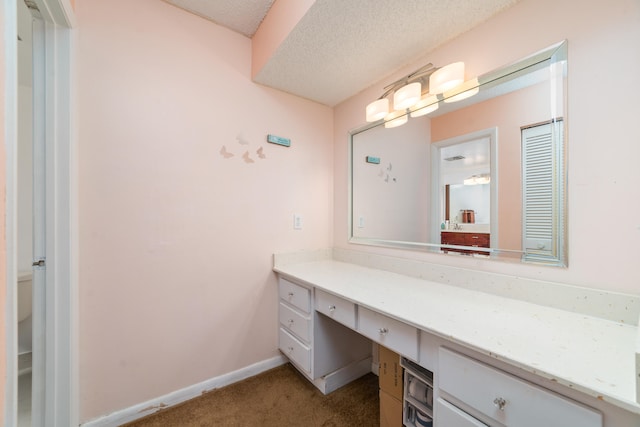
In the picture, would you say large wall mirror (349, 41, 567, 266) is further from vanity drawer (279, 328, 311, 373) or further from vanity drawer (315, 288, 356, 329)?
vanity drawer (279, 328, 311, 373)

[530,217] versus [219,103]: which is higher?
[219,103]

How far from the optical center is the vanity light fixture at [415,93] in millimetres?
1331

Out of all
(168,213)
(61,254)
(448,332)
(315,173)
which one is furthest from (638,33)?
(61,254)

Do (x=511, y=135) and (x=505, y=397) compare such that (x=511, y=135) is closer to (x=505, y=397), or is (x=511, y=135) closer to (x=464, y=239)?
(x=464, y=239)

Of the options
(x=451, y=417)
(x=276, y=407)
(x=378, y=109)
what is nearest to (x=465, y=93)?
(x=378, y=109)

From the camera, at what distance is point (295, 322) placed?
1712mm

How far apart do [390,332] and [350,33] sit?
4.97 feet

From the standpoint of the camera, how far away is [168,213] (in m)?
1.48

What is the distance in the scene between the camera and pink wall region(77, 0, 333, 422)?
130cm

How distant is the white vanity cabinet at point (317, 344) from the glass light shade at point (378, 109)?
128 cm

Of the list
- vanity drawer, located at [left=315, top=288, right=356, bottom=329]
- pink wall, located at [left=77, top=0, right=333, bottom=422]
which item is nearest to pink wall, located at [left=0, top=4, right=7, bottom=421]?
pink wall, located at [left=77, top=0, right=333, bottom=422]

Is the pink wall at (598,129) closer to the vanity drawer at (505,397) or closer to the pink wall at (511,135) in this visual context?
the pink wall at (511,135)

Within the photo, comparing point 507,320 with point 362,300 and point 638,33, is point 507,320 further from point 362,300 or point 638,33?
point 638,33

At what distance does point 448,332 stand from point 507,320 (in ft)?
0.94
